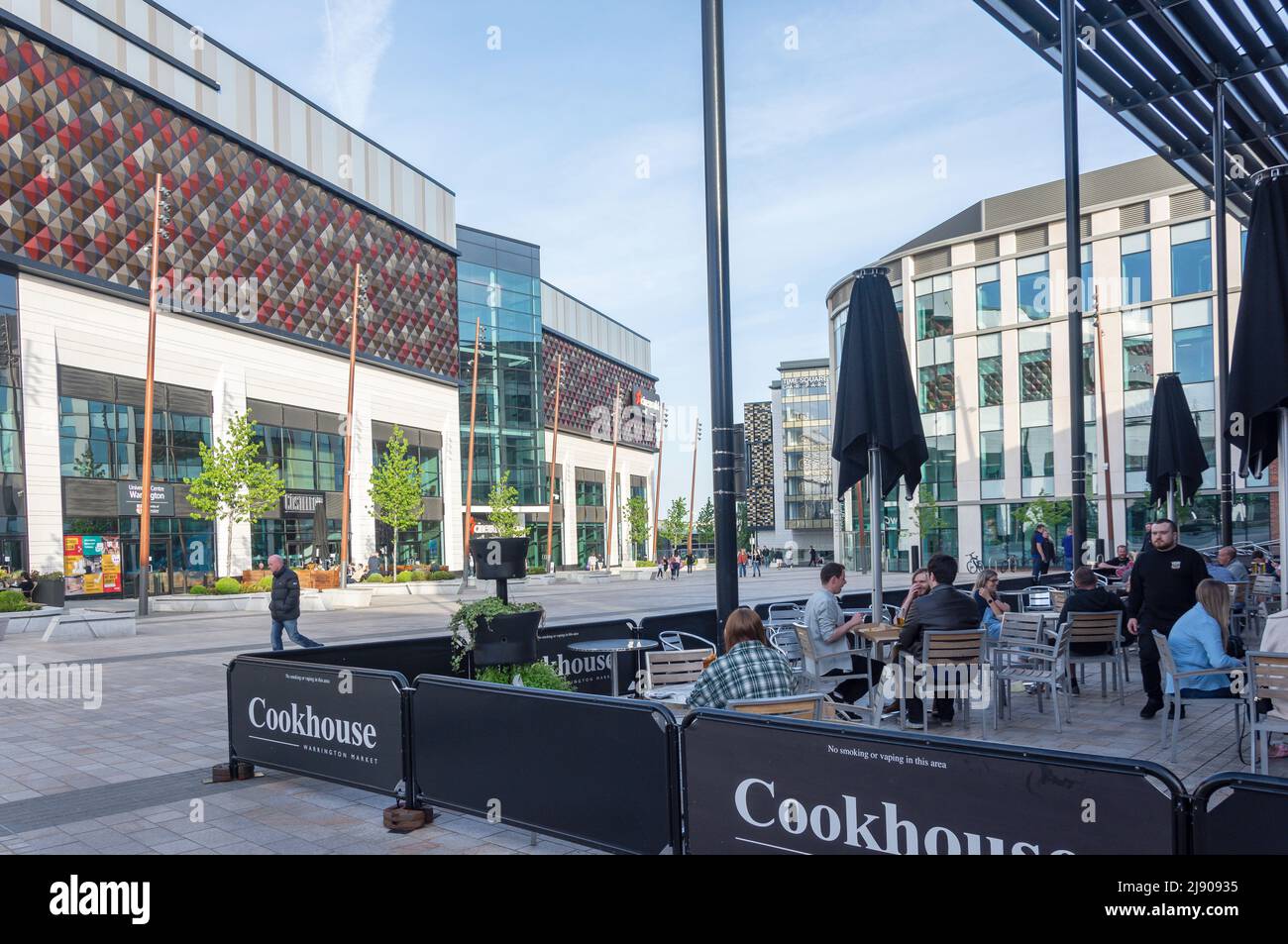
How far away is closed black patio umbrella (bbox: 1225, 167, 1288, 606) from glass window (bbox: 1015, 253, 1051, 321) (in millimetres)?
40112

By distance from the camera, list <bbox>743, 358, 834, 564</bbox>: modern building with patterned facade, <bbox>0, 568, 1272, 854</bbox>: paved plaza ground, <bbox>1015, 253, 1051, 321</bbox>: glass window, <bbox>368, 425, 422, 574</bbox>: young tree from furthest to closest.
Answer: <bbox>743, 358, 834, 564</bbox>: modern building with patterned facade < <bbox>1015, 253, 1051, 321</bbox>: glass window < <bbox>368, 425, 422, 574</bbox>: young tree < <bbox>0, 568, 1272, 854</bbox>: paved plaza ground

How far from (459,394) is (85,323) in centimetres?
2930

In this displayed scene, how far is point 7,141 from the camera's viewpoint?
32.5 meters

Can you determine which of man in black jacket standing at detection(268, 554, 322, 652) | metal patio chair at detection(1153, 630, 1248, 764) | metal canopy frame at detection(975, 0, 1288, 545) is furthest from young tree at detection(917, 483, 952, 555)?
metal patio chair at detection(1153, 630, 1248, 764)

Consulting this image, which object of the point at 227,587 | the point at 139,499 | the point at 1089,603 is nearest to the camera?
the point at 1089,603

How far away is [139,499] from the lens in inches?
1458

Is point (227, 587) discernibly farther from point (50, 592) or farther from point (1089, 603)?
point (1089, 603)

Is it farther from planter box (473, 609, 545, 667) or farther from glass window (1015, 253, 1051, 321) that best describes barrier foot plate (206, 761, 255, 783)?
glass window (1015, 253, 1051, 321)

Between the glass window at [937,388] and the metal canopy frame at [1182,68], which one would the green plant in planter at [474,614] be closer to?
the metal canopy frame at [1182,68]

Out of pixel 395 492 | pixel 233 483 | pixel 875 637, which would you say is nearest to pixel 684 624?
pixel 875 637

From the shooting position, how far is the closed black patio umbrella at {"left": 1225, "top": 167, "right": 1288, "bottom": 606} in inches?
291

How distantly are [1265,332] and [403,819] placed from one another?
7.45m
